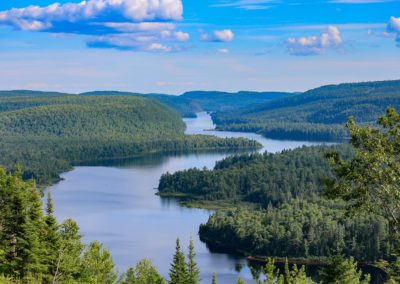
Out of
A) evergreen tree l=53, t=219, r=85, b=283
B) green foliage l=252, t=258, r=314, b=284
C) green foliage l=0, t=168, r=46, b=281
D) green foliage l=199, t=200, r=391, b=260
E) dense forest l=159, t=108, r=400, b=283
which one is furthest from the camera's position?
green foliage l=199, t=200, r=391, b=260

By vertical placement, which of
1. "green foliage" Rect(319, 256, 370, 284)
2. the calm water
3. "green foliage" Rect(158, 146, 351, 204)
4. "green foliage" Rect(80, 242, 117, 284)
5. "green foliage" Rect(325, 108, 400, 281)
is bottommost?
the calm water

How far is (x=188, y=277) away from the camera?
43.1 meters

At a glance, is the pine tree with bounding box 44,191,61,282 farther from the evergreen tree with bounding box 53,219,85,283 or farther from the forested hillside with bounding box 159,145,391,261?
the forested hillside with bounding box 159,145,391,261

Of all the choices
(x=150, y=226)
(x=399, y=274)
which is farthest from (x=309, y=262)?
(x=399, y=274)

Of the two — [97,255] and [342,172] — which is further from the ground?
[342,172]

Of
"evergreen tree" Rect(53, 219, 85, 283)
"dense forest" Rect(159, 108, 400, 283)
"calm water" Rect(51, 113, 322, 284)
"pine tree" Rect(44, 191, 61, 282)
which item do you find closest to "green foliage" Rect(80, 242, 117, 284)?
"evergreen tree" Rect(53, 219, 85, 283)

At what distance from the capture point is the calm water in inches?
3243

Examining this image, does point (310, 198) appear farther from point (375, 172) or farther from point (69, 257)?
point (375, 172)

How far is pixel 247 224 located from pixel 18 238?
2586 inches

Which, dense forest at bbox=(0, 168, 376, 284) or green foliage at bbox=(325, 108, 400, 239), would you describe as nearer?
green foliage at bbox=(325, 108, 400, 239)

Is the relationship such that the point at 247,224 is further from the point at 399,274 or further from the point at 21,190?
the point at 399,274

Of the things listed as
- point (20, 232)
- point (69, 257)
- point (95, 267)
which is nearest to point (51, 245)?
point (20, 232)

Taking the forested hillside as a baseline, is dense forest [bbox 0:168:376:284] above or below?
above

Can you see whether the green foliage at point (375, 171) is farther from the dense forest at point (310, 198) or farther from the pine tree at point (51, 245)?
the pine tree at point (51, 245)
